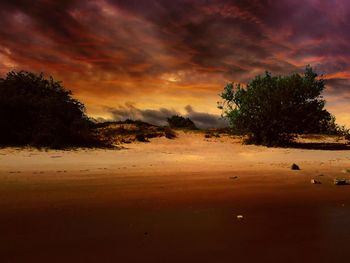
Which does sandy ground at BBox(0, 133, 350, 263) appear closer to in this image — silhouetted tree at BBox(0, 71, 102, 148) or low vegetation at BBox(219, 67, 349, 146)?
silhouetted tree at BBox(0, 71, 102, 148)

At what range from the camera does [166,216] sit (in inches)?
233

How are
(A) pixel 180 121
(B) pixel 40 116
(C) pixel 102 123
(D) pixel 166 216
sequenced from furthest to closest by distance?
(A) pixel 180 121
(C) pixel 102 123
(B) pixel 40 116
(D) pixel 166 216

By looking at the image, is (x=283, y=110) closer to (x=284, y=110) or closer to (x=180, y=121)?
(x=284, y=110)

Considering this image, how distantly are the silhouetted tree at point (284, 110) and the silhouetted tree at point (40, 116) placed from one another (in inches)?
434

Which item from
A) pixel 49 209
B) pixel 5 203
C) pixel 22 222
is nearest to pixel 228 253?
pixel 22 222

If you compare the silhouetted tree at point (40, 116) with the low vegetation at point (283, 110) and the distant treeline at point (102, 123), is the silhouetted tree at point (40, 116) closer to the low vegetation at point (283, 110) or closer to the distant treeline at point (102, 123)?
the distant treeline at point (102, 123)

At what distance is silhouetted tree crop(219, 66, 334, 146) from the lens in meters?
25.6

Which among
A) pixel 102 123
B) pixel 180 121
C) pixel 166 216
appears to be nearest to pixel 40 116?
pixel 102 123

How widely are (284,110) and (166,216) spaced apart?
21303mm

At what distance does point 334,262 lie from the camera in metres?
3.79

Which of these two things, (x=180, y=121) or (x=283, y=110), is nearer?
(x=283, y=110)

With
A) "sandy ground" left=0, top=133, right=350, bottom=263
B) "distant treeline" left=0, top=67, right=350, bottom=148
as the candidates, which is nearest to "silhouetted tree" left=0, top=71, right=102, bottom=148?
"distant treeline" left=0, top=67, right=350, bottom=148

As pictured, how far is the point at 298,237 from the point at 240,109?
22670mm

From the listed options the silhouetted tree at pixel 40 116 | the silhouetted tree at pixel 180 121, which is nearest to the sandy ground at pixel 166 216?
the silhouetted tree at pixel 40 116
